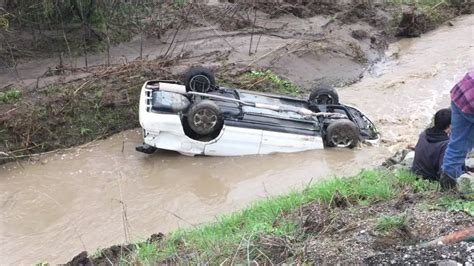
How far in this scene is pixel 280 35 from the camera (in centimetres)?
1512

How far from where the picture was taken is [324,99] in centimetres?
1048

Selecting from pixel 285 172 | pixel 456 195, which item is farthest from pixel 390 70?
pixel 456 195

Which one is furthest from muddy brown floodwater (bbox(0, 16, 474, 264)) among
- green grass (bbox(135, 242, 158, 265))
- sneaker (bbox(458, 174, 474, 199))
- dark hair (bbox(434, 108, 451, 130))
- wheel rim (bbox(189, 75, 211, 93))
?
sneaker (bbox(458, 174, 474, 199))

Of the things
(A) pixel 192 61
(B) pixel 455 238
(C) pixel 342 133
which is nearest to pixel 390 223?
(B) pixel 455 238

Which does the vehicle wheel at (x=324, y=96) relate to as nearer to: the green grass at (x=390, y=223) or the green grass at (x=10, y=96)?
the green grass at (x=10, y=96)

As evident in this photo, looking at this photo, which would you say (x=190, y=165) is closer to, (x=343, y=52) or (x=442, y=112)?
(x=442, y=112)

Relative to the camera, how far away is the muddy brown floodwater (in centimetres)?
779

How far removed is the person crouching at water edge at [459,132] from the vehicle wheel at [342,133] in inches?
141

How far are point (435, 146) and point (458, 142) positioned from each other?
2.64 ft

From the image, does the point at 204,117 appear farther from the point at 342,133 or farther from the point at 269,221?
the point at 269,221

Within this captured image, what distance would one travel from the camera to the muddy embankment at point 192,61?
10.3m

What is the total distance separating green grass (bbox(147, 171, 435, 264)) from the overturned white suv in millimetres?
2475

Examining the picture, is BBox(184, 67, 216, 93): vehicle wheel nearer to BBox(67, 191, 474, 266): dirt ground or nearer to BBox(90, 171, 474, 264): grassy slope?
BBox(90, 171, 474, 264): grassy slope

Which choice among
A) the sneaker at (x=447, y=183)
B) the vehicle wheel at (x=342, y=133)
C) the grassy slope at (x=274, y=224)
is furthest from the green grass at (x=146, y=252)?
the vehicle wheel at (x=342, y=133)
